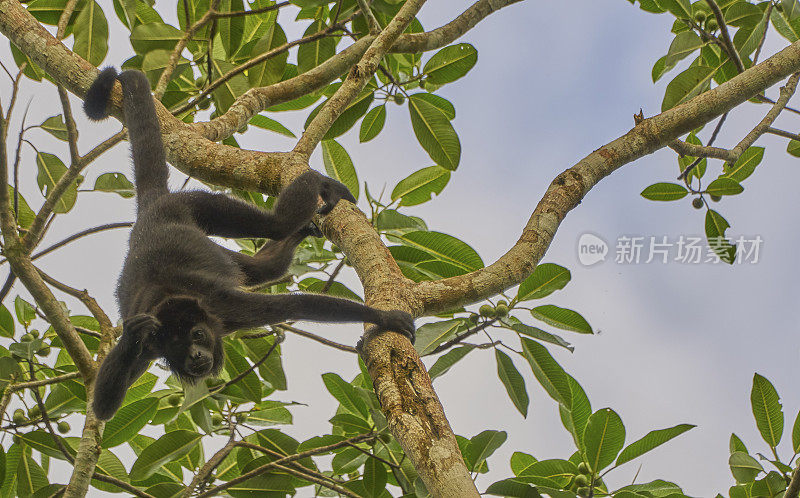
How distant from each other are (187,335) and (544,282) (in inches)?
70.3

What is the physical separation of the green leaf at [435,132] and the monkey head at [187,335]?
5.75ft

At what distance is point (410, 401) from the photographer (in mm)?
2289

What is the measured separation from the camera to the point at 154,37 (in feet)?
14.6

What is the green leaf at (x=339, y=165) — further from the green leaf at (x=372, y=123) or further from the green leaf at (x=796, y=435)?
the green leaf at (x=796, y=435)

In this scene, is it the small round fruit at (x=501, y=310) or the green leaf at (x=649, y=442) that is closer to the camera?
the green leaf at (x=649, y=442)

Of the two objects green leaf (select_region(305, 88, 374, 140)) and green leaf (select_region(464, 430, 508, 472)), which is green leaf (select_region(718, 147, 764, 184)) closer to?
green leaf (select_region(305, 88, 374, 140))

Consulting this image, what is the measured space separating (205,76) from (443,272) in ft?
7.49

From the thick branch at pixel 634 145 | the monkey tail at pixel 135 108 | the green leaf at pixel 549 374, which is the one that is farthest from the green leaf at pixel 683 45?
the monkey tail at pixel 135 108

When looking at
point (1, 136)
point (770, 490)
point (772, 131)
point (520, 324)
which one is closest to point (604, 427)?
point (520, 324)

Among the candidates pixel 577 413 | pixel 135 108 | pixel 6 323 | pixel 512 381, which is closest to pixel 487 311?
pixel 512 381

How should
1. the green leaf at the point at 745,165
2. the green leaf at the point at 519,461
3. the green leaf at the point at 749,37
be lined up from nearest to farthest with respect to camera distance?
the green leaf at the point at 749,37
the green leaf at the point at 519,461
the green leaf at the point at 745,165

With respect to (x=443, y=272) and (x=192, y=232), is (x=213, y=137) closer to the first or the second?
(x=192, y=232)

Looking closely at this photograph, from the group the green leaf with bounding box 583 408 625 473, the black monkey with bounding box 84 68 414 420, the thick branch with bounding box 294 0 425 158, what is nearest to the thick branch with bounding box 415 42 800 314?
the black monkey with bounding box 84 68 414 420

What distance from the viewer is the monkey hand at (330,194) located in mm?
3584
